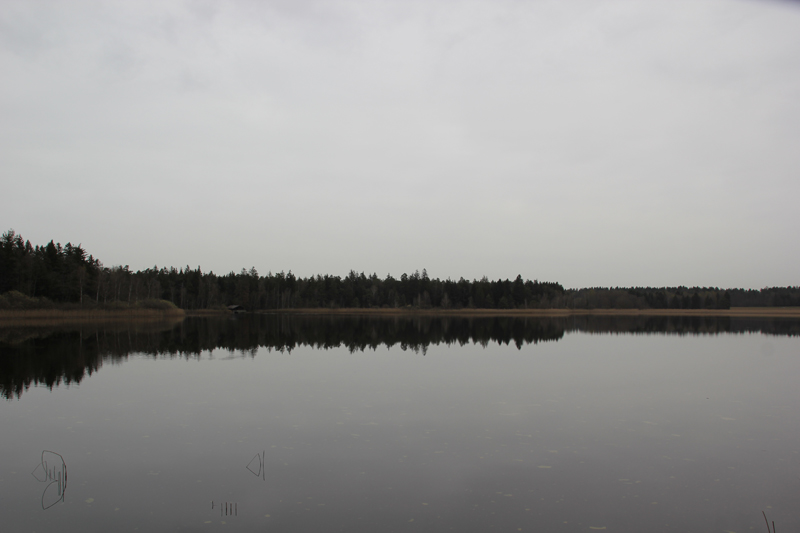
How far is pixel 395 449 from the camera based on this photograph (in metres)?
8.59

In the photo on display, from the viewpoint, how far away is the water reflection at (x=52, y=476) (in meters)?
6.51

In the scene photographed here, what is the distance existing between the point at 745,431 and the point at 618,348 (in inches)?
678

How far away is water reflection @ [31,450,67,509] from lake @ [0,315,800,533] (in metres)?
0.03

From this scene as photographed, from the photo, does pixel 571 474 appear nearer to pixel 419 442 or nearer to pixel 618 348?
pixel 419 442

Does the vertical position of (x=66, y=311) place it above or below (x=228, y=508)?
above

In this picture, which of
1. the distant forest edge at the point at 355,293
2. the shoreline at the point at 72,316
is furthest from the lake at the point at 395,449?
the distant forest edge at the point at 355,293

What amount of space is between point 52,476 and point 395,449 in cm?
500

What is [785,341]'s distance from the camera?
31484 mm

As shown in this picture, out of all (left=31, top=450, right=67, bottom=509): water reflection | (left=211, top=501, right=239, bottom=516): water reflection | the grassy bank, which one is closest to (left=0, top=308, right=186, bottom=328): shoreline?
the grassy bank

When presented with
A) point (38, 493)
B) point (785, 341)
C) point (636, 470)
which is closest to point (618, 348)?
point (785, 341)

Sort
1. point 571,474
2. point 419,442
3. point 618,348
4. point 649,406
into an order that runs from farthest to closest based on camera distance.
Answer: point 618,348 → point 649,406 → point 419,442 → point 571,474

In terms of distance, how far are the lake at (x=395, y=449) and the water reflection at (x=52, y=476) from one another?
0.10 feet

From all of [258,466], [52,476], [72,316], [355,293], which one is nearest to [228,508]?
[258,466]

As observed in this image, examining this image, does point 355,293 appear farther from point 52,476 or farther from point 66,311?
point 52,476
